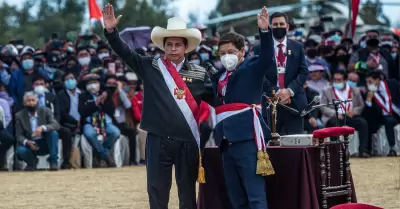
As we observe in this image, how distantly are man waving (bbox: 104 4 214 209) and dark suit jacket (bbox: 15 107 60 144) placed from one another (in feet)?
29.2

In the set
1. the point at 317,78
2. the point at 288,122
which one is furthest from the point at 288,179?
the point at 317,78

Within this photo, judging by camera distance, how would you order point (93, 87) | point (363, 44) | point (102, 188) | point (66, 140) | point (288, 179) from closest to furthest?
point (288, 179) → point (102, 188) → point (66, 140) → point (93, 87) → point (363, 44)

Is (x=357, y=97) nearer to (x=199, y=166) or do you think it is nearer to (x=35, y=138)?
(x=35, y=138)

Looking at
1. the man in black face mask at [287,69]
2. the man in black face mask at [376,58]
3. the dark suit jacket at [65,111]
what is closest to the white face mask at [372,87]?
the man in black face mask at [376,58]

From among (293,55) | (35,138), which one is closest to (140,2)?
(35,138)

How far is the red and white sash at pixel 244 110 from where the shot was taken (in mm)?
7445

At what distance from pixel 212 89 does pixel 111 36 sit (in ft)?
3.33

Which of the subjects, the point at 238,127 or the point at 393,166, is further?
the point at 393,166

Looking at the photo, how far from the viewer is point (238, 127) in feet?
24.6

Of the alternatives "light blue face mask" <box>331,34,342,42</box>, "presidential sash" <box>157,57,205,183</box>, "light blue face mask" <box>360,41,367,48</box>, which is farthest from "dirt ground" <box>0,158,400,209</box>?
"light blue face mask" <box>331,34,342,42</box>

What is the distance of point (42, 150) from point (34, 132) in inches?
16.5

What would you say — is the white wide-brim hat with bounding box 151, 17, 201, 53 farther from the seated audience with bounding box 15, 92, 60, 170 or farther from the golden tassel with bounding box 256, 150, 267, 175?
the seated audience with bounding box 15, 92, 60, 170

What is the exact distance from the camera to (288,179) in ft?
25.3

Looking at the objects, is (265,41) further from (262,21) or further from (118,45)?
(118,45)
